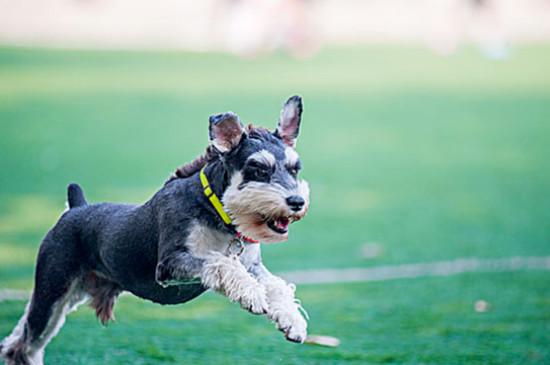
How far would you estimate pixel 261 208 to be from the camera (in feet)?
16.0

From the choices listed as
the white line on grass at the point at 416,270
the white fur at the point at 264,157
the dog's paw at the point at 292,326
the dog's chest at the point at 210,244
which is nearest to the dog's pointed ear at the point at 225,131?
the white fur at the point at 264,157

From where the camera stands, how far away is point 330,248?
10.7 m

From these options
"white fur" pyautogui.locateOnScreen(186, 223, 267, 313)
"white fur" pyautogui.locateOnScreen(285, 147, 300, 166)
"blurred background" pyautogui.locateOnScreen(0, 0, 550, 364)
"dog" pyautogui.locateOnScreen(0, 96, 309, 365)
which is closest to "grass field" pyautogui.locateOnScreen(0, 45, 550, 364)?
"blurred background" pyautogui.locateOnScreen(0, 0, 550, 364)

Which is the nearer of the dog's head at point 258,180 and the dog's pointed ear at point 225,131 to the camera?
the dog's head at point 258,180

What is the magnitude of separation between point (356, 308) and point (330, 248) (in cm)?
250

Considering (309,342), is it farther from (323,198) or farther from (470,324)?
(323,198)

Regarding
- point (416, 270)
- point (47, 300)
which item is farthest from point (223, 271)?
point (416, 270)

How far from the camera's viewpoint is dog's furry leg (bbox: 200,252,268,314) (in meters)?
4.78

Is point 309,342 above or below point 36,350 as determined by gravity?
above

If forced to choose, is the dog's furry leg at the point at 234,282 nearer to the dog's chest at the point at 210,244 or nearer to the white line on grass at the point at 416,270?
the dog's chest at the point at 210,244

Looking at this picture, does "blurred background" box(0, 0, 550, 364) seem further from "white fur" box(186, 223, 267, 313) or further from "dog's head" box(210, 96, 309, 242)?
"dog's head" box(210, 96, 309, 242)

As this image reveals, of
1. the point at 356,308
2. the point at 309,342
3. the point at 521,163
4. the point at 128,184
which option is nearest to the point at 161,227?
the point at 309,342

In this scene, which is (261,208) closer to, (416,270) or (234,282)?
(234,282)

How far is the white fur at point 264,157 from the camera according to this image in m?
4.98
